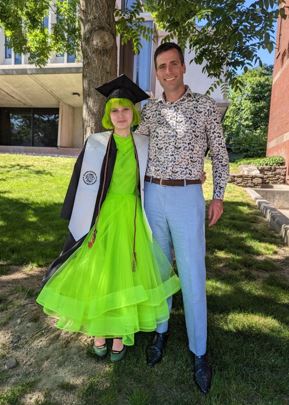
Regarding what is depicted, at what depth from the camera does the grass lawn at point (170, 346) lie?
99.2 inches

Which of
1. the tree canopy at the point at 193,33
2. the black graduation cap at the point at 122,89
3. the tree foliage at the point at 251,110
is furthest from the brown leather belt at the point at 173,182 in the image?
the tree foliage at the point at 251,110

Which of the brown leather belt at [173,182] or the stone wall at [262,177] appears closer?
the brown leather belt at [173,182]

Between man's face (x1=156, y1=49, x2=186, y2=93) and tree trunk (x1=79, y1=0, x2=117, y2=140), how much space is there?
2.94 ft

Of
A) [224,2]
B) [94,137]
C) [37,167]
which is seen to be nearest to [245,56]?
[224,2]

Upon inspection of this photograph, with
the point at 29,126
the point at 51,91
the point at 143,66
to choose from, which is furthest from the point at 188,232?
the point at 29,126

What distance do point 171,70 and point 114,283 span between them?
1474 millimetres

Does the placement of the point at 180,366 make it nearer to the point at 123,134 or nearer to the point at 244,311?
the point at 244,311

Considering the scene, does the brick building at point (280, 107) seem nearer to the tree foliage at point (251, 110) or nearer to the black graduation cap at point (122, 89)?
the tree foliage at point (251, 110)

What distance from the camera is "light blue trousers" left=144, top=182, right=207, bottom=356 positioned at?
2582 mm

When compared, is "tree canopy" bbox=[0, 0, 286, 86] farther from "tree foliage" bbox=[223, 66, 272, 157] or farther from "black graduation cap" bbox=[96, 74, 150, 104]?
"tree foliage" bbox=[223, 66, 272, 157]

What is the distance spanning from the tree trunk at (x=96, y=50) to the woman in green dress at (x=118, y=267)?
Result: 722 millimetres

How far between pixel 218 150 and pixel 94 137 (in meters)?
0.87

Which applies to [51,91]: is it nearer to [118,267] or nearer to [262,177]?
[262,177]

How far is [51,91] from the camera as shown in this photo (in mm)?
20500
